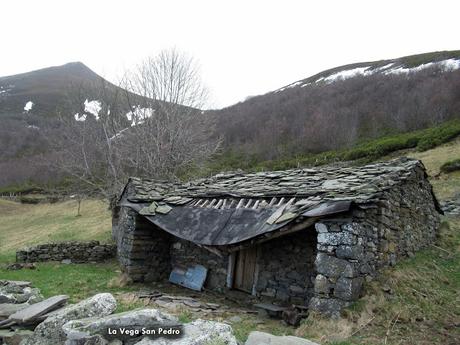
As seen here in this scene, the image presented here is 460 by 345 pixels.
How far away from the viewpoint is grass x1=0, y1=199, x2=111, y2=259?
1950 centimetres

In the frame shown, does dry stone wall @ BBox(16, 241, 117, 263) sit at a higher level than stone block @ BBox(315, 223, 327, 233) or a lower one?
lower

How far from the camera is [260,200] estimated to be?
Answer: 8.97m

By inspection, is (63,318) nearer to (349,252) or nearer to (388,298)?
(349,252)

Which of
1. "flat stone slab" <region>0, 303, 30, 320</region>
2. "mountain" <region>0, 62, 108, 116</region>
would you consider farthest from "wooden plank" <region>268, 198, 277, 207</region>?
"mountain" <region>0, 62, 108, 116</region>

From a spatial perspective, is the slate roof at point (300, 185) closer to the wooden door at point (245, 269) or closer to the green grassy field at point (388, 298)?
the wooden door at point (245, 269)

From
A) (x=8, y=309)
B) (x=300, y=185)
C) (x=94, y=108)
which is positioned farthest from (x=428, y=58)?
(x=8, y=309)

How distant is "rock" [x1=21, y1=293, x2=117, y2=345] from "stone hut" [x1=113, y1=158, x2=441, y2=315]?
2992 mm

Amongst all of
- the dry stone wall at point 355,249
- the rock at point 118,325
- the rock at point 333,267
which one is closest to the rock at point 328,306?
the dry stone wall at point 355,249

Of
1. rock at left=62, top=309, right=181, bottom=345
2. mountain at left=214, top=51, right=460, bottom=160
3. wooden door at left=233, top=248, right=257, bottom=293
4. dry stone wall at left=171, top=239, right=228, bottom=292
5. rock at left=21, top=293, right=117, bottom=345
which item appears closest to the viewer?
rock at left=62, top=309, right=181, bottom=345

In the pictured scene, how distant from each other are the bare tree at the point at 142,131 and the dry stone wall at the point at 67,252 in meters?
5.70

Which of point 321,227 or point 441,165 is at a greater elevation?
point 441,165

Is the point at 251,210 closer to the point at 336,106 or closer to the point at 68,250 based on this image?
the point at 68,250

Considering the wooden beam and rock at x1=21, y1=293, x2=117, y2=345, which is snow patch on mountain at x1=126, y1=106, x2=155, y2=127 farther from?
rock at x1=21, y1=293, x2=117, y2=345

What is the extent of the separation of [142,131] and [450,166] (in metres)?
15.7
